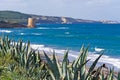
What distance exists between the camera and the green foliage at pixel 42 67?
620cm

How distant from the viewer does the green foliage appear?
6.20m

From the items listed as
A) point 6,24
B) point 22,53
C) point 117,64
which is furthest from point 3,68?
point 6,24

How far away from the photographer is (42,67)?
955 cm

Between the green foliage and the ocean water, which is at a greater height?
the green foliage

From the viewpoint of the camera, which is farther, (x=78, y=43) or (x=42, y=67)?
(x=78, y=43)

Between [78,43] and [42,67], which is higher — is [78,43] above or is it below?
below

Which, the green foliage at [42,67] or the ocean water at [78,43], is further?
the ocean water at [78,43]

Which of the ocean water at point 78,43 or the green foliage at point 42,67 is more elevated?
the green foliage at point 42,67

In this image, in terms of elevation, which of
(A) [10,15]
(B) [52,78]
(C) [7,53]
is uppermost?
(B) [52,78]

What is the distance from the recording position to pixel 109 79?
19.6 ft

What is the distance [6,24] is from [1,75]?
11896 cm

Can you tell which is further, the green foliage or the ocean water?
the ocean water

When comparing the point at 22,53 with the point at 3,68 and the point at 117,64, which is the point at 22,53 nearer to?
the point at 3,68

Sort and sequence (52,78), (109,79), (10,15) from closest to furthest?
1. (109,79)
2. (52,78)
3. (10,15)
